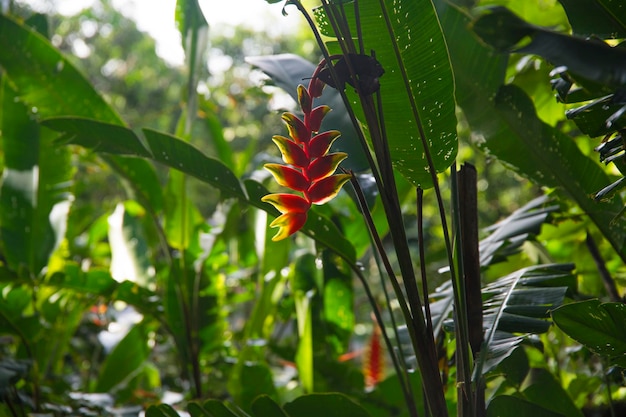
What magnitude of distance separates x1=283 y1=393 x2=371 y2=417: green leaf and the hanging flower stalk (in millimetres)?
340

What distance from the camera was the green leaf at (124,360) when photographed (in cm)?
155

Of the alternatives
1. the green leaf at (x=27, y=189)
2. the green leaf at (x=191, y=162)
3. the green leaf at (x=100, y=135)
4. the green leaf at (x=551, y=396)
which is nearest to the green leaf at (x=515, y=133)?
the green leaf at (x=551, y=396)

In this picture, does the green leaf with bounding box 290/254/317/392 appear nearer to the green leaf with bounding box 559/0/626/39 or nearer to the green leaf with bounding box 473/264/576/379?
the green leaf with bounding box 473/264/576/379

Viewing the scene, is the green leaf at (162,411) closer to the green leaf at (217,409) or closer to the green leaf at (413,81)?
the green leaf at (217,409)

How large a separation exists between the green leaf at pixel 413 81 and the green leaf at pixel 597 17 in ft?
0.49

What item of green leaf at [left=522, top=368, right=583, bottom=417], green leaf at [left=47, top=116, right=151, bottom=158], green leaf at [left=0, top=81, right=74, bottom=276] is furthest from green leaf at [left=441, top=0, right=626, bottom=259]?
green leaf at [left=0, top=81, right=74, bottom=276]

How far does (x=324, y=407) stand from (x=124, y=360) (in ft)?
2.90

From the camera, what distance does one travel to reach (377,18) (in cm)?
74

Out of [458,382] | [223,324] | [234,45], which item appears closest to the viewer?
[458,382]

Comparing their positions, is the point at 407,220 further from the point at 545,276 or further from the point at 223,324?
the point at 545,276

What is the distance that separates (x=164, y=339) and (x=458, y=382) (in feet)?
3.80

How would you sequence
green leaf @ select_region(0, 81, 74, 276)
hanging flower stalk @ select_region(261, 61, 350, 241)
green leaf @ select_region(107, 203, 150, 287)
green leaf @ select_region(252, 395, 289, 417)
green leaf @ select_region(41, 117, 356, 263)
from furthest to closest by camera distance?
1. green leaf @ select_region(107, 203, 150, 287)
2. green leaf @ select_region(0, 81, 74, 276)
3. green leaf @ select_region(41, 117, 356, 263)
4. green leaf @ select_region(252, 395, 289, 417)
5. hanging flower stalk @ select_region(261, 61, 350, 241)

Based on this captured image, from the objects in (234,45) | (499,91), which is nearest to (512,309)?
(499,91)

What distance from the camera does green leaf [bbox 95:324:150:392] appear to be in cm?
155
